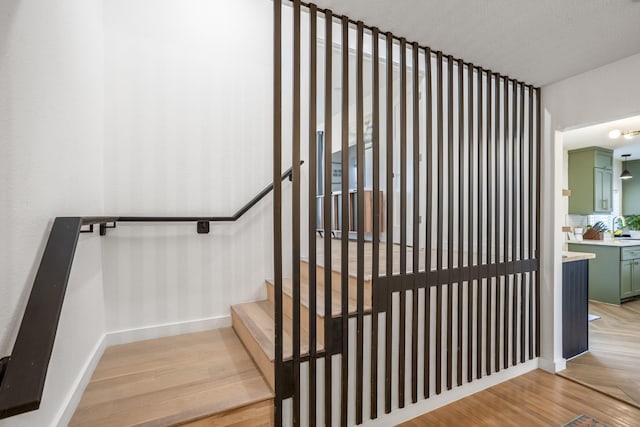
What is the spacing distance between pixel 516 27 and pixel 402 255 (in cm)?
148

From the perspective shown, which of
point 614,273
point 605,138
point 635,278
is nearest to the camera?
point 614,273

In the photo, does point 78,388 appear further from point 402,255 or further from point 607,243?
point 607,243

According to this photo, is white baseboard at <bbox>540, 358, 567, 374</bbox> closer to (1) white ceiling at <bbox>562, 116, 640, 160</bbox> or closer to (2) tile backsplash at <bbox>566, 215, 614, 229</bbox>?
(1) white ceiling at <bbox>562, 116, 640, 160</bbox>

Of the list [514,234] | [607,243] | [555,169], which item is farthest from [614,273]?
[514,234]

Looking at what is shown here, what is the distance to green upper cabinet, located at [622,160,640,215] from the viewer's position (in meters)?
5.93

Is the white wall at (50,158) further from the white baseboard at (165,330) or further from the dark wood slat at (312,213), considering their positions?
the dark wood slat at (312,213)

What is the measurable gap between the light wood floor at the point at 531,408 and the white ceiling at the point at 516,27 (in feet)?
7.79

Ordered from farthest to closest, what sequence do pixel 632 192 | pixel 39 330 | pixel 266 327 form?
1. pixel 632 192
2. pixel 266 327
3. pixel 39 330

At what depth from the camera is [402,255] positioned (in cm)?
187

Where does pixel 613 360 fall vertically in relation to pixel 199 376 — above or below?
below

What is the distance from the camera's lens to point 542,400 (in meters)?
2.10

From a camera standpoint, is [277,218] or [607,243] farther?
[607,243]

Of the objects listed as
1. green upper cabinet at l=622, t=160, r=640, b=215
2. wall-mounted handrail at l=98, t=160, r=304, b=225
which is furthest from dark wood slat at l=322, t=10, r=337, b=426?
green upper cabinet at l=622, t=160, r=640, b=215

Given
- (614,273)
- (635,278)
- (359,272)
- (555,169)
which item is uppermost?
(555,169)
